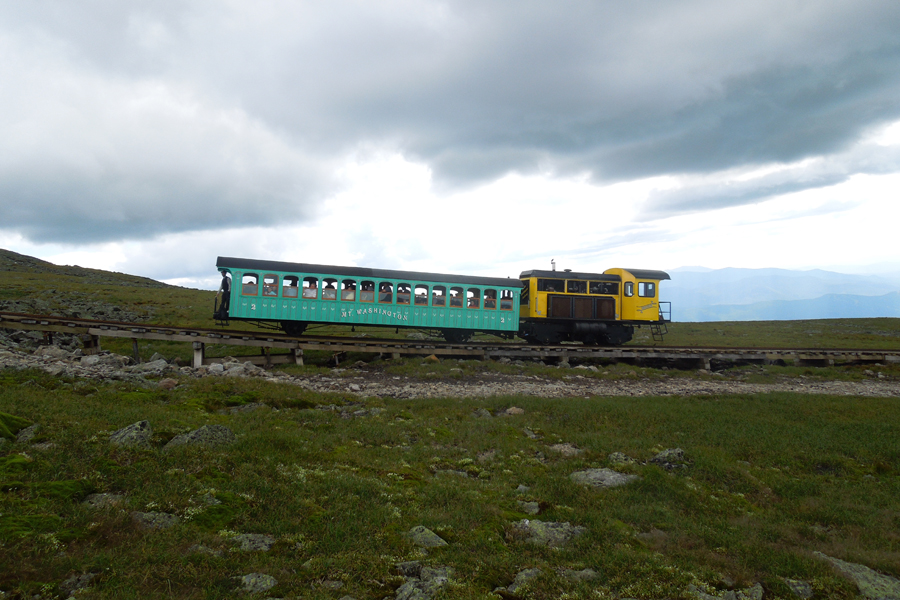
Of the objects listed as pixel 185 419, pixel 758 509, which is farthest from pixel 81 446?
pixel 758 509

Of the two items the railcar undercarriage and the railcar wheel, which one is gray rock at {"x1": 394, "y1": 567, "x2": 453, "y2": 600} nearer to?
the railcar wheel

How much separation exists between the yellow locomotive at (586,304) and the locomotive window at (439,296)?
19.2 feet

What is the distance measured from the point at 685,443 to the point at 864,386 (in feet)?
58.8

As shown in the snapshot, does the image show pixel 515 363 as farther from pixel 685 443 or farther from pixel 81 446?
pixel 81 446

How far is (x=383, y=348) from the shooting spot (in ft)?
76.4

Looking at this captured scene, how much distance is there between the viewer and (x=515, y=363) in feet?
80.3

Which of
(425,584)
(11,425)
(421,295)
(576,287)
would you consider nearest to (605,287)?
(576,287)

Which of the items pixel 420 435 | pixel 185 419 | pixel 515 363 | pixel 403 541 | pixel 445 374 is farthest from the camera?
pixel 515 363

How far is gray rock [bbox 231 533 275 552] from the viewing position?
18.2ft

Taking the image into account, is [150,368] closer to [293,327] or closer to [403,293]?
[293,327]

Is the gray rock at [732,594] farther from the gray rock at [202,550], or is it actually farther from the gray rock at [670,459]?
the gray rock at [202,550]

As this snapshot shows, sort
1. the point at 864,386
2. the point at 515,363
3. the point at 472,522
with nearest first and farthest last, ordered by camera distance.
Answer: the point at 472,522 → the point at 864,386 → the point at 515,363

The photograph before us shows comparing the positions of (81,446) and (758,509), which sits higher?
(81,446)

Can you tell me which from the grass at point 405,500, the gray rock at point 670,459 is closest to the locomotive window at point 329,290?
the grass at point 405,500
